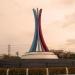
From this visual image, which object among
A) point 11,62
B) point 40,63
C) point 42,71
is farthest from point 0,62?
point 42,71

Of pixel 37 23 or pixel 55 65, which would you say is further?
pixel 37 23

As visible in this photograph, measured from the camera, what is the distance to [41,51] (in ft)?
223

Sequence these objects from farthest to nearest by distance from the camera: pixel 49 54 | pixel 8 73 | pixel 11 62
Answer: pixel 49 54 < pixel 11 62 < pixel 8 73

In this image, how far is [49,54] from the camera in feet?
220

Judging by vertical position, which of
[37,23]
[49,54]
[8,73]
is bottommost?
[8,73]

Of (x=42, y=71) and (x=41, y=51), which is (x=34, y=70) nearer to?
(x=42, y=71)

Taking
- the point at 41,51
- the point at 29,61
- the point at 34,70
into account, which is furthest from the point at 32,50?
the point at 34,70

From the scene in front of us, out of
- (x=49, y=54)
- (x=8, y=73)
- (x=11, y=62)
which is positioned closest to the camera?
(x=8, y=73)

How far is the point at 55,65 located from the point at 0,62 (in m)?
9.95

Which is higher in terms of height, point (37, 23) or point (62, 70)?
point (37, 23)

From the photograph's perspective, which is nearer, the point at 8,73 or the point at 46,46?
the point at 8,73

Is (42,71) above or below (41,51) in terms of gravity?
below

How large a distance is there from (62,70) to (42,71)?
3.09 meters

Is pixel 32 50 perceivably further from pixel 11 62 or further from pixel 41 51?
pixel 11 62
